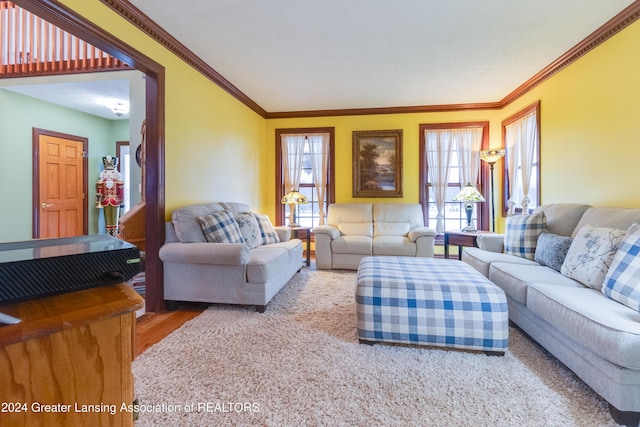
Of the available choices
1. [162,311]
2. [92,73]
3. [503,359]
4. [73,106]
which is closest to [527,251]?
[503,359]

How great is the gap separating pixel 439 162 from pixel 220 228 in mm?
3708

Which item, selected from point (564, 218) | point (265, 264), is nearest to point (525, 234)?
point (564, 218)

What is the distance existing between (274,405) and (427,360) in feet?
3.38

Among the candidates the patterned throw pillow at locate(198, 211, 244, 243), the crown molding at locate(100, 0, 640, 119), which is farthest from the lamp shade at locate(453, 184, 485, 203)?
the patterned throw pillow at locate(198, 211, 244, 243)

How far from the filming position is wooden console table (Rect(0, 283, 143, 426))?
0.47 metres

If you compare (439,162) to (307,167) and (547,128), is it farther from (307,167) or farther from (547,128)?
(307,167)

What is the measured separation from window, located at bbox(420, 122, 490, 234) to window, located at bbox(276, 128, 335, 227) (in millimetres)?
1609

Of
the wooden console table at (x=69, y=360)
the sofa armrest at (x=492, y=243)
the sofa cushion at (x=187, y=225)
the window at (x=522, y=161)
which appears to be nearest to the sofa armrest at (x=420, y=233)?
the sofa armrest at (x=492, y=243)

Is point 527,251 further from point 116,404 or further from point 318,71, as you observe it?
point 116,404

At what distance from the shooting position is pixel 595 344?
4.69 feet

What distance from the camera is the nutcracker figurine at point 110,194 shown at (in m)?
5.12

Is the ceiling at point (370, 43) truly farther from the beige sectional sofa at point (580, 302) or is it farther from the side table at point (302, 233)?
the side table at point (302, 233)

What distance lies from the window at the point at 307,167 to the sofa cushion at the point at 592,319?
3.65 m

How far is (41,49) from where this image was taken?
344 centimetres
